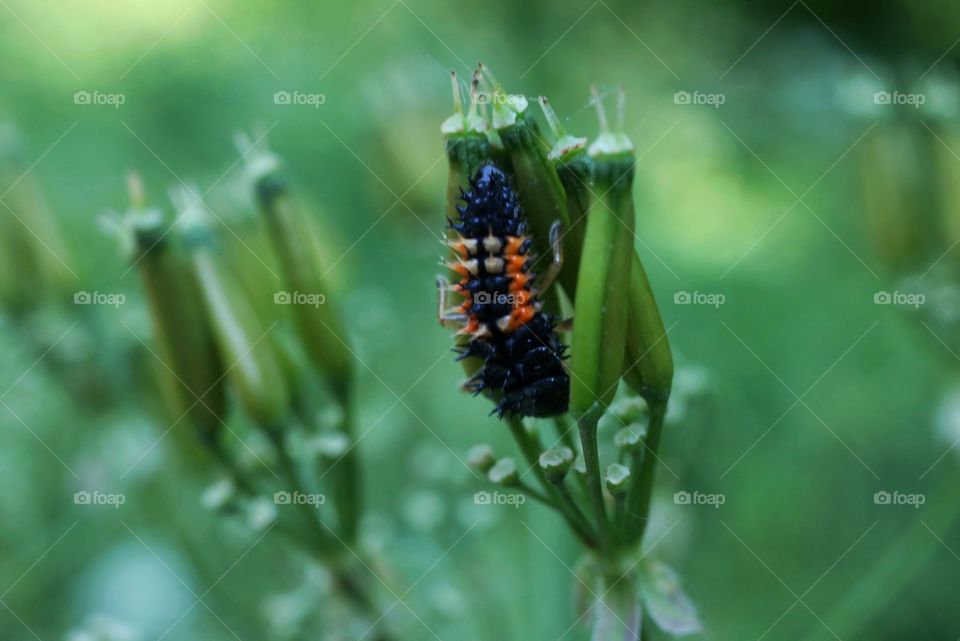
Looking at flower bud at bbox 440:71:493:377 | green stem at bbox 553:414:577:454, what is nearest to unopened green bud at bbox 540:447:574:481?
green stem at bbox 553:414:577:454

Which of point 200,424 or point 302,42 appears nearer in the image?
point 200,424

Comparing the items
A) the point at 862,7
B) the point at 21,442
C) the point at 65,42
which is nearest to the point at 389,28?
the point at 65,42

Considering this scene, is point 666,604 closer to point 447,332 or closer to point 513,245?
point 513,245

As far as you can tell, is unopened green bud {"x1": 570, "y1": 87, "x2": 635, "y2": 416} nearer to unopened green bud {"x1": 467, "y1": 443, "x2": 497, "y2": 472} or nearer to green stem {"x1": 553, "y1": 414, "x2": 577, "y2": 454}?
green stem {"x1": 553, "y1": 414, "x2": 577, "y2": 454}

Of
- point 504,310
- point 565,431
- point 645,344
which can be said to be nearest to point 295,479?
point 565,431

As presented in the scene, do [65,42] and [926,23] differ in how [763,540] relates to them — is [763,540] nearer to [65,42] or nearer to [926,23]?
[926,23]

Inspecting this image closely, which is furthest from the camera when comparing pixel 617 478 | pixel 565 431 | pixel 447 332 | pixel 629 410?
pixel 447 332
